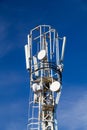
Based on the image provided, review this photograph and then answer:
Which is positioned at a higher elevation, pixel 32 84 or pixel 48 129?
pixel 32 84

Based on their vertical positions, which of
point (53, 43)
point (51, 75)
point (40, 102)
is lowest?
point (40, 102)

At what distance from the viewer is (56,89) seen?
150 feet

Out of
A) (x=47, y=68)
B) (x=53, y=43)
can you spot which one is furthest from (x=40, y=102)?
(x=53, y=43)

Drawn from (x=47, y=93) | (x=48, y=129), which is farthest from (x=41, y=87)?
(x=48, y=129)

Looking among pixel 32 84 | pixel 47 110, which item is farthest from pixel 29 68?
pixel 47 110

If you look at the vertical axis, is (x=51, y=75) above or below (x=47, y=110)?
above

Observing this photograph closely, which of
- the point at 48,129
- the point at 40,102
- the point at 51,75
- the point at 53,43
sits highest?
the point at 53,43

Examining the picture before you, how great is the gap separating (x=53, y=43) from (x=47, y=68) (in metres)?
3.12

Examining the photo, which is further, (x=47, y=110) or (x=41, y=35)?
(x=41, y=35)
